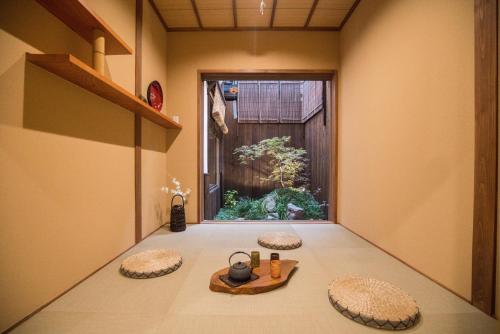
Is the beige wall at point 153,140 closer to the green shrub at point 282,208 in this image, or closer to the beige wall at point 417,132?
the beige wall at point 417,132

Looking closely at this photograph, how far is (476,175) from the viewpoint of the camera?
1.21 m

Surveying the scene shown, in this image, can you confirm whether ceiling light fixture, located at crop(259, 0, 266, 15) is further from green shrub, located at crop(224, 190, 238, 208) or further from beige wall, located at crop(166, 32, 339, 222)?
green shrub, located at crop(224, 190, 238, 208)

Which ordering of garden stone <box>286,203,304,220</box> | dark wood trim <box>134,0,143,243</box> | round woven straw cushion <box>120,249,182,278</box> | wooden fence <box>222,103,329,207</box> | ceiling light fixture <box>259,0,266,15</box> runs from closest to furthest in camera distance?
round woven straw cushion <box>120,249,182,278</box>
dark wood trim <box>134,0,143,243</box>
ceiling light fixture <box>259,0,266,15</box>
garden stone <box>286,203,304,220</box>
wooden fence <box>222,103,329,207</box>

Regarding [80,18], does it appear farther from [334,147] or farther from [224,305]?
[334,147]

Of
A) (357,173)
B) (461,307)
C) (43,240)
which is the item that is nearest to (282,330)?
(461,307)

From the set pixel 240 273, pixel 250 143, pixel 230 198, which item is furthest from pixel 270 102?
pixel 240 273

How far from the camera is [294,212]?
16.9 feet

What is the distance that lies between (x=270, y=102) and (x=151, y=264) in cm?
640

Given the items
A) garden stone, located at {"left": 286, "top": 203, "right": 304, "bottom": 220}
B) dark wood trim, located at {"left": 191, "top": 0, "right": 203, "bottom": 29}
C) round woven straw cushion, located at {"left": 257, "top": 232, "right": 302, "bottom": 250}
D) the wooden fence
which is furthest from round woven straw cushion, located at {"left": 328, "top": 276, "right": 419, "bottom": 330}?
the wooden fence

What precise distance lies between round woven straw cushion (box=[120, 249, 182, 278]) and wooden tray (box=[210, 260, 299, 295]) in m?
0.35

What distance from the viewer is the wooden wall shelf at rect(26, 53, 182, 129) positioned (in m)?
1.10

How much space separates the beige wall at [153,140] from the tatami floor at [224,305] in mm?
804

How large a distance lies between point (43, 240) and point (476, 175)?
7.66 feet

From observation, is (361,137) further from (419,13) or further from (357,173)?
(419,13)
